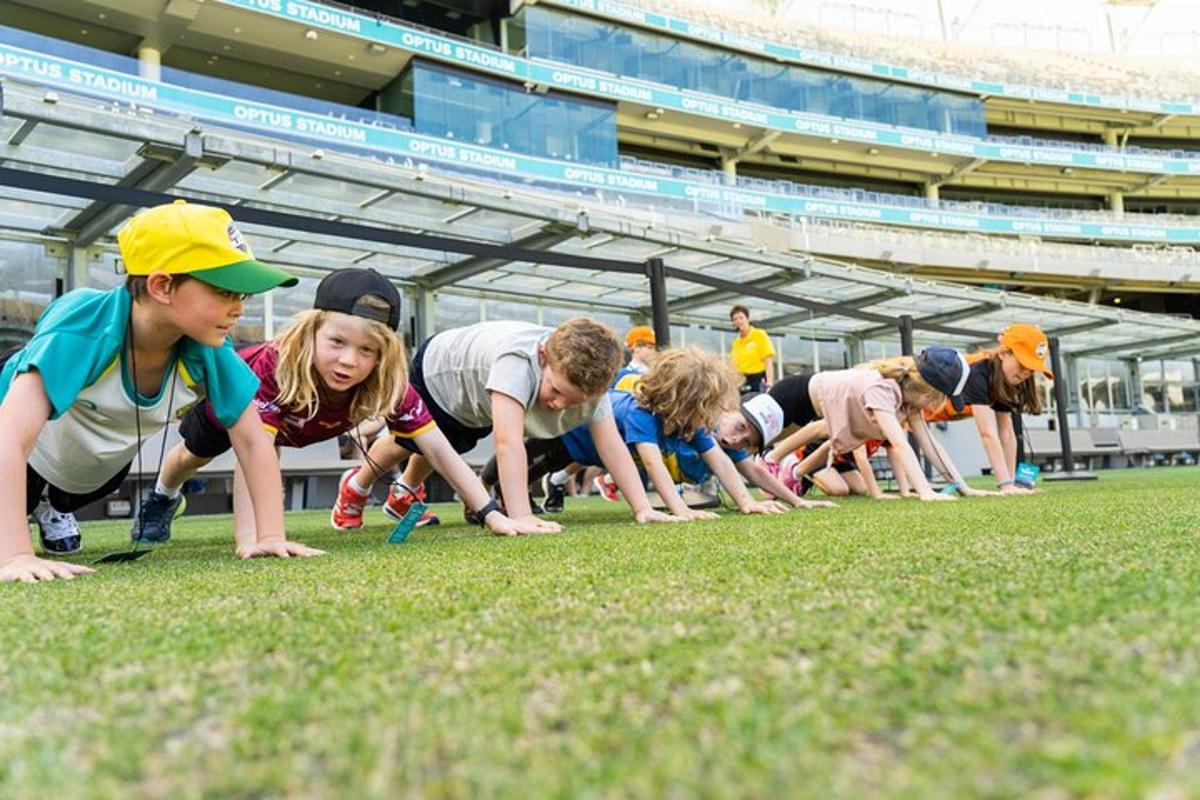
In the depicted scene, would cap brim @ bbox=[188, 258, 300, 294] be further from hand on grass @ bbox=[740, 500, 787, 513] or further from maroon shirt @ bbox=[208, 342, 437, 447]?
hand on grass @ bbox=[740, 500, 787, 513]

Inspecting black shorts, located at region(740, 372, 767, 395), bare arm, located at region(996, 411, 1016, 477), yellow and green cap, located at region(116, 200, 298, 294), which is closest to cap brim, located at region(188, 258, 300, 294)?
yellow and green cap, located at region(116, 200, 298, 294)

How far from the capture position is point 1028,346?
540 centimetres

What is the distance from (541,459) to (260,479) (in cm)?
232

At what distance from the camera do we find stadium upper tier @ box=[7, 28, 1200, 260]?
17.3m

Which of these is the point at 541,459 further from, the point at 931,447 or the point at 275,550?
the point at 931,447

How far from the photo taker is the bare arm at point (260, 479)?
257cm

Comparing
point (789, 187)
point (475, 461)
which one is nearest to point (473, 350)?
point (475, 461)

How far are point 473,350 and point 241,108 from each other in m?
17.7

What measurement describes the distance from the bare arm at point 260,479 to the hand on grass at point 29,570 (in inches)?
22.3

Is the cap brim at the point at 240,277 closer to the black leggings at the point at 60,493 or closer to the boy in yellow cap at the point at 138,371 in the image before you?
the boy in yellow cap at the point at 138,371

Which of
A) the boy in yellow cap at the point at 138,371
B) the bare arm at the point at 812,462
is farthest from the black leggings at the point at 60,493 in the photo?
the bare arm at the point at 812,462

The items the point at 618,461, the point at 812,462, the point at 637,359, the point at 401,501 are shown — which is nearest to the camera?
the point at 618,461

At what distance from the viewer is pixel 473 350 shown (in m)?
3.77

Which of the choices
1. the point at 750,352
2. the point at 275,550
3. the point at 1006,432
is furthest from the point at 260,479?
the point at 750,352
